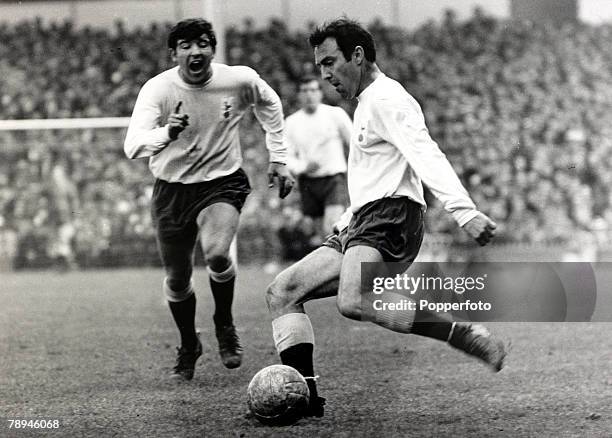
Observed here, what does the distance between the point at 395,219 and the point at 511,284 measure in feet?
8.46

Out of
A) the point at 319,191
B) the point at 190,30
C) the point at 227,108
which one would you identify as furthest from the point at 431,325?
the point at 319,191

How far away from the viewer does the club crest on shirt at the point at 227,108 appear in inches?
201

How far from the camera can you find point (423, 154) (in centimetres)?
362

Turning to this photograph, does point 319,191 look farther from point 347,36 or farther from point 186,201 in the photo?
point 347,36

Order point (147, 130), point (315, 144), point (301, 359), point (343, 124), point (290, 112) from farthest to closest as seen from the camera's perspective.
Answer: point (290, 112)
point (315, 144)
point (343, 124)
point (147, 130)
point (301, 359)

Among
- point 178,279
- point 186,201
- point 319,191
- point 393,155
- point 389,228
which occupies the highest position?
point 393,155

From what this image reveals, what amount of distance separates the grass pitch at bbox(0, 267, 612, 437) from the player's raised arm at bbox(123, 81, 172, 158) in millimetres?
1163

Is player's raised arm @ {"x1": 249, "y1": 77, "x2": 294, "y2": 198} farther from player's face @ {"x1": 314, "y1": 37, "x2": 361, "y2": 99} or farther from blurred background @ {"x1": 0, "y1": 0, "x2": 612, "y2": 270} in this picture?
blurred background @ {"x1": 0, "y1": 0, "x2": 612, "y2": 270}

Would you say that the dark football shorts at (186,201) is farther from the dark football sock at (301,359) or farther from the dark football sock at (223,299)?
the dark football sock at (301,359)

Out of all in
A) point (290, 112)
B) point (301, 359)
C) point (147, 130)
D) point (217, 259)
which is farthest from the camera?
point (290, 112)

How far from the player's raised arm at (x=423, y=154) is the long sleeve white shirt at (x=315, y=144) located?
487cm

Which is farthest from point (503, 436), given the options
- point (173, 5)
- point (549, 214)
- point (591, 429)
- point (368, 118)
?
point (549, 214)

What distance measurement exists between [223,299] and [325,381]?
788mm

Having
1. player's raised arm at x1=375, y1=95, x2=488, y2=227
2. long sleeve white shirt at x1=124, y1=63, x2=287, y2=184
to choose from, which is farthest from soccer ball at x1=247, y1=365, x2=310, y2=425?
long sleeve white shirt at x1=124, y1=63, x2=287, y2=184
